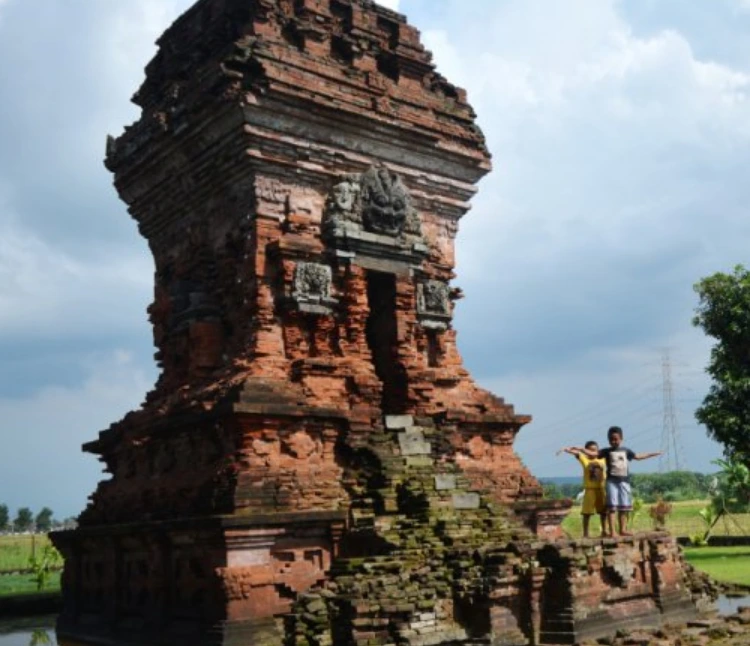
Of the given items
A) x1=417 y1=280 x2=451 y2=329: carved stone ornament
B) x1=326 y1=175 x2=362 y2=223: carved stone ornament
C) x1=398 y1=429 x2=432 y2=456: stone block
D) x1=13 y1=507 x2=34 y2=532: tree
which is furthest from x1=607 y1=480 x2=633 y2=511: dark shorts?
x1=13 y1=507 x2=34 y2=532: tree

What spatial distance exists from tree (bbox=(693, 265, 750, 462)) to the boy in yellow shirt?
14423 mm

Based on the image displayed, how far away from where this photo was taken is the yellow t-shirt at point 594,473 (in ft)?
39.6

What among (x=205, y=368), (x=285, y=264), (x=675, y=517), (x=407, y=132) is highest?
(x=407, y=132)

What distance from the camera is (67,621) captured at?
13453mm

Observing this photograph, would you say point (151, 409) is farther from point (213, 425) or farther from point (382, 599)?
point (382, 599)

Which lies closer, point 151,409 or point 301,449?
point 301,449

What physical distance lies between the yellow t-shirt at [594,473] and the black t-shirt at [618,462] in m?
0.19

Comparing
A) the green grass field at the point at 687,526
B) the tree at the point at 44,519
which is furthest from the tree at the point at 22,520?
the green grass field at the point at 687,526

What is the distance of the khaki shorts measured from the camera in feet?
39.7

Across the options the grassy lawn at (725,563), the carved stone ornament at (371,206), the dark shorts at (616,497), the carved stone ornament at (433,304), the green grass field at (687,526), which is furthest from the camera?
the green grass field at (687,526)

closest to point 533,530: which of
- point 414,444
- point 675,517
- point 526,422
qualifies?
point 526,422

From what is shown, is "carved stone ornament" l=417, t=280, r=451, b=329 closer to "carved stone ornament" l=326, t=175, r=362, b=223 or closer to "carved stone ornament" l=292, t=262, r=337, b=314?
"carved stone ornament" l=326, t=175, r=362, b=223

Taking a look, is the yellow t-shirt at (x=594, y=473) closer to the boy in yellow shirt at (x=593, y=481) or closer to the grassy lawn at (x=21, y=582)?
the boy in yellow shirt at (x=593, y=481)

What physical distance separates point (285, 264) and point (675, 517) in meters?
44.0
